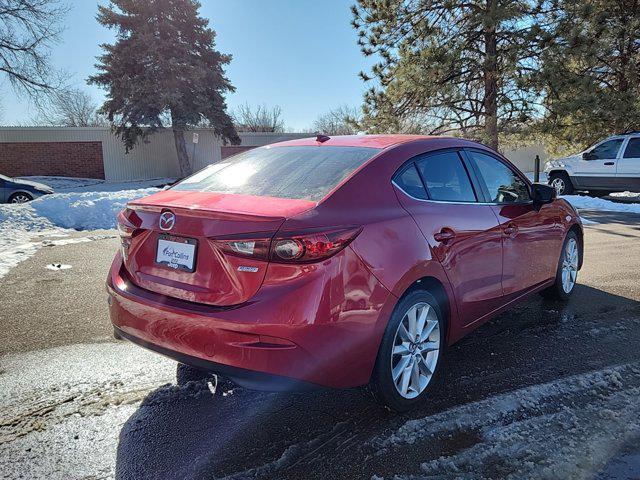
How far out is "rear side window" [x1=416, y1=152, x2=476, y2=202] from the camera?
3.13 metres

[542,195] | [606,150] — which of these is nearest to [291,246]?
[542,195]

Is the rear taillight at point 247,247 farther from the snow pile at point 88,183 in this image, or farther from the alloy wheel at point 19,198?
the snow pile at point 88,183

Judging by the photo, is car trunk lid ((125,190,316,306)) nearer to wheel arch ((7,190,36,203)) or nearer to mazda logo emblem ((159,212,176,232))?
mazda logo emblem ((159,212,176,232))

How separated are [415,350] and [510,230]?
1399 millimetres

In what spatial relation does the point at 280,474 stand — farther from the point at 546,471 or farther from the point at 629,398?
the point at 629,398

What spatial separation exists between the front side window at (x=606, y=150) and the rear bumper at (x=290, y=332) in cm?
1396

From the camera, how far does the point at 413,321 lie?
110 inches

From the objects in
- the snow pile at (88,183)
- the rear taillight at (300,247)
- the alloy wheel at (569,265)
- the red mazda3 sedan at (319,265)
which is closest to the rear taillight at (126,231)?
the red mazda3 sedan at (319,265)

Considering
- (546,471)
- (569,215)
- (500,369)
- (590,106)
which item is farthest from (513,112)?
(546,471)

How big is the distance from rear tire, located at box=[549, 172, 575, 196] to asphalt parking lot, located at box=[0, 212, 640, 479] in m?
12.2

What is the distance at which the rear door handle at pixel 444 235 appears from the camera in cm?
290

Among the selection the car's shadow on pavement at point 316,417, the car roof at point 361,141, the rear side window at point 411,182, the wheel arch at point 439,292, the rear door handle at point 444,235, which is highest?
the car roof at point 361,141

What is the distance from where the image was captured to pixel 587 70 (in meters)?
15.2

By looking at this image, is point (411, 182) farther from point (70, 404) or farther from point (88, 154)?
point (88, 154)
